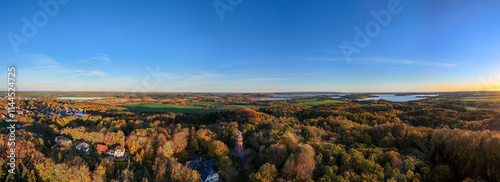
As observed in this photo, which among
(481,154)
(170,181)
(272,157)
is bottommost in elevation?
(170,181)

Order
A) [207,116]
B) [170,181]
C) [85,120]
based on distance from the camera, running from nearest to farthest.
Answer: [170,181] < [85,120] < [207,116]

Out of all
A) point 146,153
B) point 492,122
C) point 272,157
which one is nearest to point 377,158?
point 272,157

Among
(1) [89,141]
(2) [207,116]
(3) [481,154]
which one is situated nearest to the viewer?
(3) [481,154]

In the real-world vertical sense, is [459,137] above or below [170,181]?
above

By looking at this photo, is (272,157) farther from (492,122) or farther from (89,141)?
(492,122)

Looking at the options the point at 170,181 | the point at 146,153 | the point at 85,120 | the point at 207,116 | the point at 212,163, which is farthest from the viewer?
the point at 207,116

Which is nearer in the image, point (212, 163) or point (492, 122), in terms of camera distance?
point (212, 163)

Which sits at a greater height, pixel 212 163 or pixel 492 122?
pixel 492 122

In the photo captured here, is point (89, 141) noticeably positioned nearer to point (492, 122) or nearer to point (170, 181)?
point (170, 181)

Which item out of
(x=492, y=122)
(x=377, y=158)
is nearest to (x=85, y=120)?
(x=377, y=158)
